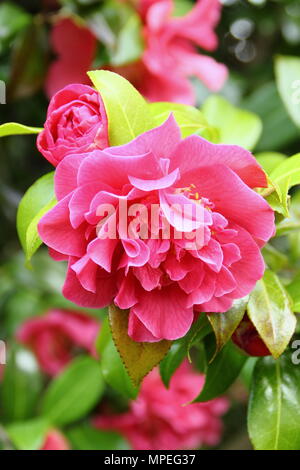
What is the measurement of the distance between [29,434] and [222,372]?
43 cm

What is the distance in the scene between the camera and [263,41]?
5.78 ft

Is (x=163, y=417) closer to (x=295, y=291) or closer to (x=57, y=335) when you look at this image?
(x=57, y=335)

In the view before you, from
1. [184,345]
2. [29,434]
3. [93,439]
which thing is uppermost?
[184,345]

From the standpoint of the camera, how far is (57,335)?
4.50ft

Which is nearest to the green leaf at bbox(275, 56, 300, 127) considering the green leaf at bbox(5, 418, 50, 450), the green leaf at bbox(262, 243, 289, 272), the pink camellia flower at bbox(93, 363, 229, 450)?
the green leaf at bbox(262, 243, 289, 272)

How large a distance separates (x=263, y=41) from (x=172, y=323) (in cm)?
126

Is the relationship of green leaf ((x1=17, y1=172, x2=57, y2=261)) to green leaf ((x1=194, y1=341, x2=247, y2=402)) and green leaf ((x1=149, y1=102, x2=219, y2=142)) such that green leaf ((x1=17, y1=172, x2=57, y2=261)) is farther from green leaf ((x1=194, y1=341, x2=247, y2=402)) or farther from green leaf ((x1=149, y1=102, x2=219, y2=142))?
green leaf ((x1=194, y1=341, x2=247, y2=402))

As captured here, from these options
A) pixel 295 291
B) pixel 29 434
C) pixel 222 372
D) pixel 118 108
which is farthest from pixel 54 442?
pixel 118 108

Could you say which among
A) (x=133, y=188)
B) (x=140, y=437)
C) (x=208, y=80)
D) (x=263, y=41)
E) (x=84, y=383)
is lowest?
(x=140, y=437)

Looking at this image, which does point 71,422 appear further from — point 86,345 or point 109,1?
point 109,1

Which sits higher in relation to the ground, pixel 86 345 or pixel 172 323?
pixel 172 323

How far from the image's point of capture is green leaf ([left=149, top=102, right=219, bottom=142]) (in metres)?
0.77

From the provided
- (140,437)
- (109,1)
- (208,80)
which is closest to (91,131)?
(208,80)

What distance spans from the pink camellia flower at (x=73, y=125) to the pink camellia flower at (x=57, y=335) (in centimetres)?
68
